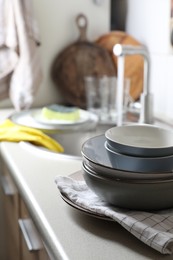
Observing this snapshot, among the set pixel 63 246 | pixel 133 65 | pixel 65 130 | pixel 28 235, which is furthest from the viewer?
pixel 133 65

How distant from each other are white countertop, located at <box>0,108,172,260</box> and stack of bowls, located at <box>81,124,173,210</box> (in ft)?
0.18

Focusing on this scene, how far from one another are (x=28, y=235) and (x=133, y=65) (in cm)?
88

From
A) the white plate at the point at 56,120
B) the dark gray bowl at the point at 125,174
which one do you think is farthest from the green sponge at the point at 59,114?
the dark gray bowl at the point at 125,174

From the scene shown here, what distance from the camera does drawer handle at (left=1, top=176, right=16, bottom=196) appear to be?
1.25m

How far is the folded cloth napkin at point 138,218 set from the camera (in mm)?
618

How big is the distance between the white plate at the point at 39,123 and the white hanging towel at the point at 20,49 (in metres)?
0.07

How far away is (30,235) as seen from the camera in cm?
100

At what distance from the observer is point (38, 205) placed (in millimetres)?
811

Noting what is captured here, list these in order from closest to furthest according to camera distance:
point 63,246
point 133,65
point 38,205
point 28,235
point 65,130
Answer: point 63,246, point 38,205, point 28,235, point 65,130, point 133,65

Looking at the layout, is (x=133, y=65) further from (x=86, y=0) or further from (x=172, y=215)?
(x=172, y=215)

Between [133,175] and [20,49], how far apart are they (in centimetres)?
103

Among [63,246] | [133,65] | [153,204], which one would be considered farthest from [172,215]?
[133,65]

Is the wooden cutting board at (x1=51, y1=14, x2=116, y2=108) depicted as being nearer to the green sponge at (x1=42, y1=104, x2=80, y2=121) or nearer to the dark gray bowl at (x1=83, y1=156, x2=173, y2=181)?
the green sponge at (x1=42, y1=104, x2=80, y2=121)

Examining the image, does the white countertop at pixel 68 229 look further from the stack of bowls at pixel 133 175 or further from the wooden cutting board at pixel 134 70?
the wooden cutting board at pixel 134 70
